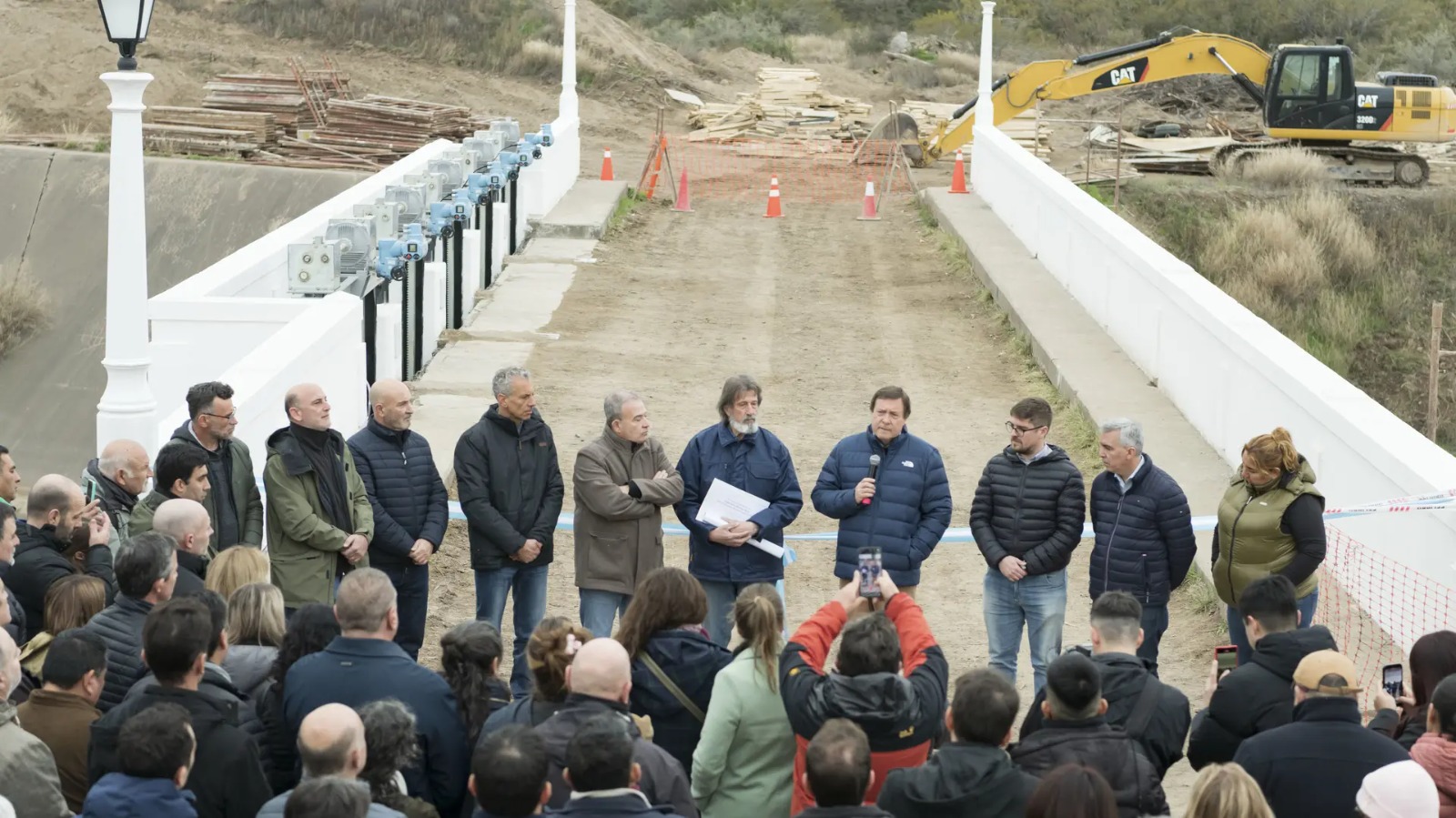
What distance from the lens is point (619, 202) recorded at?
27.4m

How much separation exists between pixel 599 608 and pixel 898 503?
5.23 feet

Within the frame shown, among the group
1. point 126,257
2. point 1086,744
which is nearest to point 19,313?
point 126,257

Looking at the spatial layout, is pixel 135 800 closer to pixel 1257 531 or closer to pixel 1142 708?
Answer: pixel 1142 708

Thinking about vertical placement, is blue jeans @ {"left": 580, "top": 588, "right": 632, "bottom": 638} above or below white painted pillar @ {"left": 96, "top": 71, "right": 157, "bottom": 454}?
below

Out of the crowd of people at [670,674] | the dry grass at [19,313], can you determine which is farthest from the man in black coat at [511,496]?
the dry grass at [19,313]

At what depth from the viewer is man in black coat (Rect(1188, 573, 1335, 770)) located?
244 inches

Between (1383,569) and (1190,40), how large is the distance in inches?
924

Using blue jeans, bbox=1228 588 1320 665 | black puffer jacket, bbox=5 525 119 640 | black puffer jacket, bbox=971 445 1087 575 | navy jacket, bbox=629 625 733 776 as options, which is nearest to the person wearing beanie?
navy jacket, bbox=629 625 733 776

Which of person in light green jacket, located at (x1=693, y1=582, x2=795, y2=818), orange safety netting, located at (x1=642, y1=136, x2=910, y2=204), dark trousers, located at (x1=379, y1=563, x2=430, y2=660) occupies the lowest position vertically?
dark trousers, located at (x1=379, y1=563, x2=430, y2=660)

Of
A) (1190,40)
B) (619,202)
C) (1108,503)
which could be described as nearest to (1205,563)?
(1108,503)

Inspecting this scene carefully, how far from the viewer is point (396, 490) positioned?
8.88 metres

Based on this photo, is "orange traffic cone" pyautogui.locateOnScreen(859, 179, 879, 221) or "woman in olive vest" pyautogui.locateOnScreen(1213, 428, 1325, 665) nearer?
"woman in olive vest" pyautogui.locateOnScreen(1213, 428, 1325, 665)

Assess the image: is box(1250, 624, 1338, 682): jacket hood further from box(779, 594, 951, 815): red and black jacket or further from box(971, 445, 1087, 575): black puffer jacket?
box(971, 445, 1087, 575): black puffer jacket

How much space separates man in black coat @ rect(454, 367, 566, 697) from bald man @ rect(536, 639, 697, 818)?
3.30m
